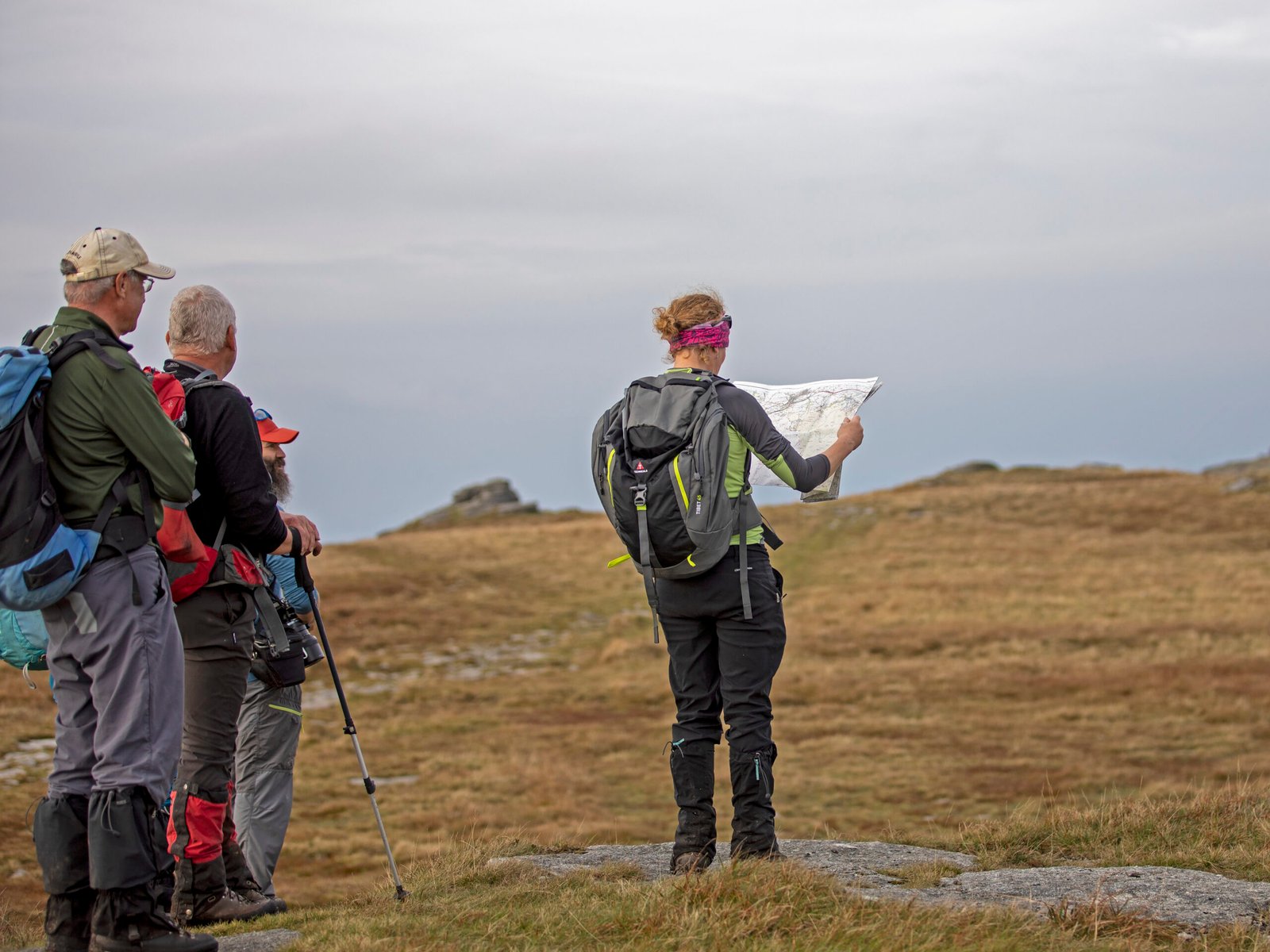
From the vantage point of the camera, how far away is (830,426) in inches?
241

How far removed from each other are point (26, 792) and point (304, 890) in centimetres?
593

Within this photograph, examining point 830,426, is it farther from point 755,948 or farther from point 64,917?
point 64,917

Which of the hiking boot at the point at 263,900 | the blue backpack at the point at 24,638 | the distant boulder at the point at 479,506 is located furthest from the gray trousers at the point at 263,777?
the distant boulder at the point at 479,506

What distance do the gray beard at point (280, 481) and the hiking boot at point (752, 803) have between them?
9.41 ft

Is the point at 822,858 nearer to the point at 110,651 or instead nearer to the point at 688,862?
the point at 688,862

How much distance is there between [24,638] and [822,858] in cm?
418

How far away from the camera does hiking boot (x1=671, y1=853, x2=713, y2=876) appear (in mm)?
5789

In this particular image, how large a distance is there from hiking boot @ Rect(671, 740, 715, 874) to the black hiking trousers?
57mm

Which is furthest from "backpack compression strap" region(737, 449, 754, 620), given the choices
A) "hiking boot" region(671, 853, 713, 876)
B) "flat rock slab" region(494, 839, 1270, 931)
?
"flat rock slab" region(494, 839, 1270, 931)

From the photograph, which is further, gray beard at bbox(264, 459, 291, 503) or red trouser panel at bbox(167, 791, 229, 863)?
gray beard at bbox(264, 459, 291, 503)

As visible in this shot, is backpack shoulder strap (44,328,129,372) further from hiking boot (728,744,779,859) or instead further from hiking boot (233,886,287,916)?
hiking boot (728,744,779,859)

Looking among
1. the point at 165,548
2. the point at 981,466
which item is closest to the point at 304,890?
the point at 165,548

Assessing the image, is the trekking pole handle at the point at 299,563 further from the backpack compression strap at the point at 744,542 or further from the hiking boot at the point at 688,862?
the hiking boot at the point at 688,862

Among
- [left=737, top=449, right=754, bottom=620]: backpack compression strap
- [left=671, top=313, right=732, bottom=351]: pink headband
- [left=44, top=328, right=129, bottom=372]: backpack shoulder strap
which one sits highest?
[left=671, top=313, right=732, bottom=351]: pink headband
